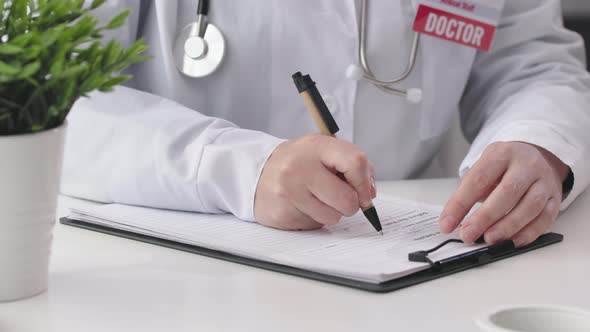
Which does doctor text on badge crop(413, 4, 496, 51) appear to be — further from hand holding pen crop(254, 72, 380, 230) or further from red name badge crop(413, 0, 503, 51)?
hand holding pen crop(254, 72, 380, 230)

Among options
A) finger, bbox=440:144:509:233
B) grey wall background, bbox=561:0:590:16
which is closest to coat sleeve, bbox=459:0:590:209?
finger, bbox=440:144:509:233

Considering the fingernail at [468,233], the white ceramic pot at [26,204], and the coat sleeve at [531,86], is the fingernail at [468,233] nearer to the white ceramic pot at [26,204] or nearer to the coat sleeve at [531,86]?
the coat sleeve at [531,86]

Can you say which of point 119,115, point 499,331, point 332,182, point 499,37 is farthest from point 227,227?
point 499,37

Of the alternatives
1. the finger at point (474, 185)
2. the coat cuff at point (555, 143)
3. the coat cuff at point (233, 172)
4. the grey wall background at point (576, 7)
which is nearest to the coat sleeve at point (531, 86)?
the coat cuff at point (555, 143)

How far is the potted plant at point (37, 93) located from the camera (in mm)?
620

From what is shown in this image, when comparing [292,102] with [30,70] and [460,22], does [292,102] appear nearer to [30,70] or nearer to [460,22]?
[460,22]

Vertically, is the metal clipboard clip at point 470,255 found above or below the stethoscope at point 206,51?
below

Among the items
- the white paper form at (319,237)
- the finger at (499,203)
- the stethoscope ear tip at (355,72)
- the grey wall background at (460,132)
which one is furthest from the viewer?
the grey wall background at (460,132)

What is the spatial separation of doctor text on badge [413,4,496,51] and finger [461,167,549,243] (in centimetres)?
40

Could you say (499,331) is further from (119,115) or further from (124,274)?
(119,115)

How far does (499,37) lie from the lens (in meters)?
1.47

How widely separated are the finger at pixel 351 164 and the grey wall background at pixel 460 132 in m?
0.73

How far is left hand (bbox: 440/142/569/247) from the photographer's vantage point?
36.0 inches

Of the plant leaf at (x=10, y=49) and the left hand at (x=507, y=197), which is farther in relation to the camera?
the left hand at (x=507, y=197)
